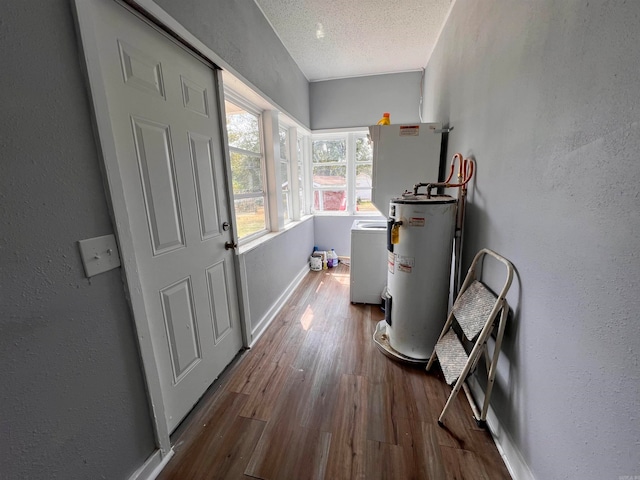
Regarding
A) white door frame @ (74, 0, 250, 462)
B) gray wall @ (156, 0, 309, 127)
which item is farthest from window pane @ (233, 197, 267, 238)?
white door frame @ (74, 0, 250, 462)

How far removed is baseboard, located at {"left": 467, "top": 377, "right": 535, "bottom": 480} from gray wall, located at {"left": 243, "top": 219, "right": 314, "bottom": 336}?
67.2 inches

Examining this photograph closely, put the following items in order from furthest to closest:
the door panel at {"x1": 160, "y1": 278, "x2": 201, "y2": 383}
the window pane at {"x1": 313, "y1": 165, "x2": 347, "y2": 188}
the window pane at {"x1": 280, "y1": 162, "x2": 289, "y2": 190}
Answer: the window pane at {"x1": 313, "y1": 165, "x2": 347, "y2": 188}
the window pane at {"x1": 280, "y1": 162, "x2": 289, "y2": 190}
the door panel at {"x1": 160, "y1": 278, "x2": 201, "y2": 383}

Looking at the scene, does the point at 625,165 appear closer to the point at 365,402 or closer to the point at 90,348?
the point at 365,402

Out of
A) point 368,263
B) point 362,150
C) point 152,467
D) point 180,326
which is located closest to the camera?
point 152,467

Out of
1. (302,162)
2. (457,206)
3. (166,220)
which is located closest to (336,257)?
(302,162)

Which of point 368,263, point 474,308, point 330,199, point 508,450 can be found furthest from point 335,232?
point 508,450

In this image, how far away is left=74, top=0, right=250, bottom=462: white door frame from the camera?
831 mm

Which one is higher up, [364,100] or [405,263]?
[364,100]

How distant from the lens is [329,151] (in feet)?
13.0

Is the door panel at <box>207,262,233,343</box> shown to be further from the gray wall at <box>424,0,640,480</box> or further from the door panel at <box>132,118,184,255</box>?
the gray wall at <box>424,0,640,480</box>

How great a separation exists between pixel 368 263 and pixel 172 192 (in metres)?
1.90

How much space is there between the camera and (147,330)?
1.09m

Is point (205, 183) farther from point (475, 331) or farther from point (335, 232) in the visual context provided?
point (335, 232)

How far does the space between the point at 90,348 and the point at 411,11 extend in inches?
121
